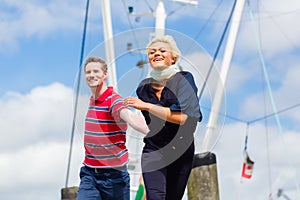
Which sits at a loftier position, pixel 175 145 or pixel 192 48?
pixel 192 48

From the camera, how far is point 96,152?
5133mm

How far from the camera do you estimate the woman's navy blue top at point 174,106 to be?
4.77 metres

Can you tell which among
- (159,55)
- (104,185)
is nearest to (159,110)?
(159,55)

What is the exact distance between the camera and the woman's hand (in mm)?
4648

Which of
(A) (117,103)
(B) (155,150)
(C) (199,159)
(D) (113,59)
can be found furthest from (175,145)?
(C) (199,159)

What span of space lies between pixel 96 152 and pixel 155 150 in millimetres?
492

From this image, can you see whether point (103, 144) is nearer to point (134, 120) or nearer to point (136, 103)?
point (134, 120)

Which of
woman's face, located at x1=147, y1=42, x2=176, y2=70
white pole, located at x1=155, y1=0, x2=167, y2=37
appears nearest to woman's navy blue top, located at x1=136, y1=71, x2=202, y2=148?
woman's face, located at x1=147, y1=42, x2=176, y2=70

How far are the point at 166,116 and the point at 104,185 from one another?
0.83 meters

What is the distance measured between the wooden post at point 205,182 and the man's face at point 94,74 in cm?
202

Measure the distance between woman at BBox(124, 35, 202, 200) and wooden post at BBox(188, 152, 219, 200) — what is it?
1.89 meters

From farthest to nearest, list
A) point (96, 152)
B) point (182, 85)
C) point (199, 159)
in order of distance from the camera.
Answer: point (199, 159)
point (96, 152)
point (182, 85)

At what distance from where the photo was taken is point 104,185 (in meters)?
5.16

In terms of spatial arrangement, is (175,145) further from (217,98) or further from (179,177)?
(217,98)
